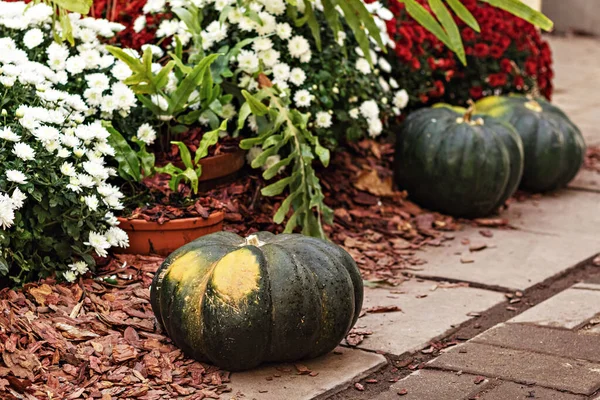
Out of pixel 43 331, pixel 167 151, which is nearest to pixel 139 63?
pixel 167 151

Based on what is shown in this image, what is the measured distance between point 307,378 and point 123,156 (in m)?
1.31

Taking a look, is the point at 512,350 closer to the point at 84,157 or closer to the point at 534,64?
the point at 84,157

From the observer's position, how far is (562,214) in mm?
5441

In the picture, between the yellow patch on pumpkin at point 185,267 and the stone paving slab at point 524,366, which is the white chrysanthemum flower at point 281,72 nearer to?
the yellow patch on pumpkin at point 185,267

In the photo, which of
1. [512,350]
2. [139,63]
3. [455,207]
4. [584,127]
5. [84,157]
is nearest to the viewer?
[512,350]

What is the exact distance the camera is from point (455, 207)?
521cm

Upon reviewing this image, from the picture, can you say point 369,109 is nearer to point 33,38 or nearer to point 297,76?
point 297,76

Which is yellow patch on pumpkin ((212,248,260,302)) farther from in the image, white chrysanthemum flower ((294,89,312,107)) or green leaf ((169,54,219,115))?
white chrysanthemum flower ((294,89,312,107))

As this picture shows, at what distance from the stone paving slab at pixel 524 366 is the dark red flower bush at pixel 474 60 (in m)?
2.46

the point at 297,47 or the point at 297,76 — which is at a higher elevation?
the point at 297,47

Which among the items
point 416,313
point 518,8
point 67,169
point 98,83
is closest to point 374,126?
point 518,8

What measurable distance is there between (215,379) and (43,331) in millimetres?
589

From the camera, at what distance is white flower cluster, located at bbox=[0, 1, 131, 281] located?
3.54m

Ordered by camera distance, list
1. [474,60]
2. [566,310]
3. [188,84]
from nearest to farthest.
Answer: [566,310]
[188,84]
[474,60]
